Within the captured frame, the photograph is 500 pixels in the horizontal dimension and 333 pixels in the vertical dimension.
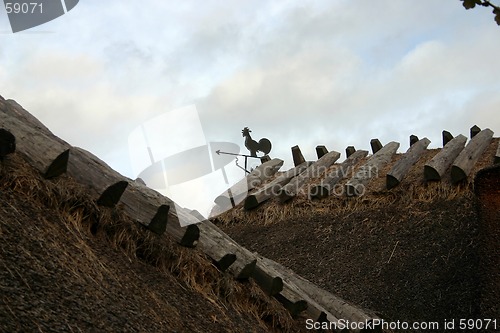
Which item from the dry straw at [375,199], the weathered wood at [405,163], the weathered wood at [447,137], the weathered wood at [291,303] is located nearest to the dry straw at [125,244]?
the weathered wood at [291,303]

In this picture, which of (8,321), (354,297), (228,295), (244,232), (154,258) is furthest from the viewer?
(244,232)

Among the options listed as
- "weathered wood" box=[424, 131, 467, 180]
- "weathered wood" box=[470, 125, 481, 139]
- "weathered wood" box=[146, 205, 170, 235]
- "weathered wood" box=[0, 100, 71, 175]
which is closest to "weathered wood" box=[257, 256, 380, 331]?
"weathered wood" box=[146, 205, 170, 235]

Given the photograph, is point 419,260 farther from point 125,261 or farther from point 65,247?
point 65,247

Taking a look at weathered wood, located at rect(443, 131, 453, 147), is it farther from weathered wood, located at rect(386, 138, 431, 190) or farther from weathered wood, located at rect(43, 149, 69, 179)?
weathered wood, located at rect(43, 149, 69, 179)

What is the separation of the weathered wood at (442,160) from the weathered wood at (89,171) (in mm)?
4609

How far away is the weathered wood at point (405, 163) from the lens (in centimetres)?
928

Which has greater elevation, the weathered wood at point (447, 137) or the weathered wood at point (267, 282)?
the weathered wood at point (447, 137)

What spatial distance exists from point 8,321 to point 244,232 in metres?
6.80

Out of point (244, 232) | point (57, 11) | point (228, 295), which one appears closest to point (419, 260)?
point (244, 232)

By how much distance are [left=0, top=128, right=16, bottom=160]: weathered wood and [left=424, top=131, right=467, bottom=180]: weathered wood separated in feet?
19.2

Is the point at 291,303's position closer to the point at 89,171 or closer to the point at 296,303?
the point at 296,303

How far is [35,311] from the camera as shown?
3.27 metres

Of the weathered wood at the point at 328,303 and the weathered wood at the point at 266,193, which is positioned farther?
the weathered wood at the point at 266,193

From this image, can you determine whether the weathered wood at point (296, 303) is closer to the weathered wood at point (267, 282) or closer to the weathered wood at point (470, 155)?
the weathered wood at point (267, 282)
